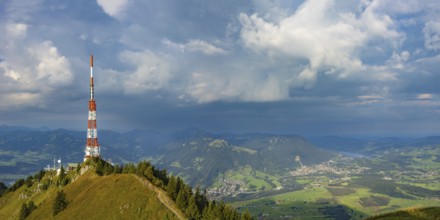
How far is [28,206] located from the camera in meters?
167

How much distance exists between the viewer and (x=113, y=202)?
431 feet

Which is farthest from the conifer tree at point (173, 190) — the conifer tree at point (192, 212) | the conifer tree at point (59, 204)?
the conifer tree at point (59, 204)

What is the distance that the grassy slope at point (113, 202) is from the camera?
401 ft

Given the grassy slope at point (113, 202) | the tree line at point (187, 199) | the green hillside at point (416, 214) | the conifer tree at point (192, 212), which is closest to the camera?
the green hillside at point (416, 214)

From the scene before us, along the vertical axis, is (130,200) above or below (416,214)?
below

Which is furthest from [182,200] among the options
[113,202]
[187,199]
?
[113,202]

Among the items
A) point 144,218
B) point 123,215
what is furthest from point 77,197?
point 144,218

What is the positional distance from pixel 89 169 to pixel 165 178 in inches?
1662

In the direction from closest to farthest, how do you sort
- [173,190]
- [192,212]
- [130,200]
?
[192,212] → [130,200] → [173,190]

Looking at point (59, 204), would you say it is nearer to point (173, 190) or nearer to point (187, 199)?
point (173, 190)

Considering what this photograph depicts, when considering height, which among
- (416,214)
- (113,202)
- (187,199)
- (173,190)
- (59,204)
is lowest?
(59,204)

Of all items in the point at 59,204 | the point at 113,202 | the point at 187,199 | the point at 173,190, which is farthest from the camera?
the point at 59,204

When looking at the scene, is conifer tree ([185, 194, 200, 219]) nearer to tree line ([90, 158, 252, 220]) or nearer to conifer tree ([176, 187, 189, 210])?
tree line ([90, 158, 252, 220])

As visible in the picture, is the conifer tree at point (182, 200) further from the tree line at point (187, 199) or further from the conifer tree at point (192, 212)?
the conifer tree at point (192, 212)
